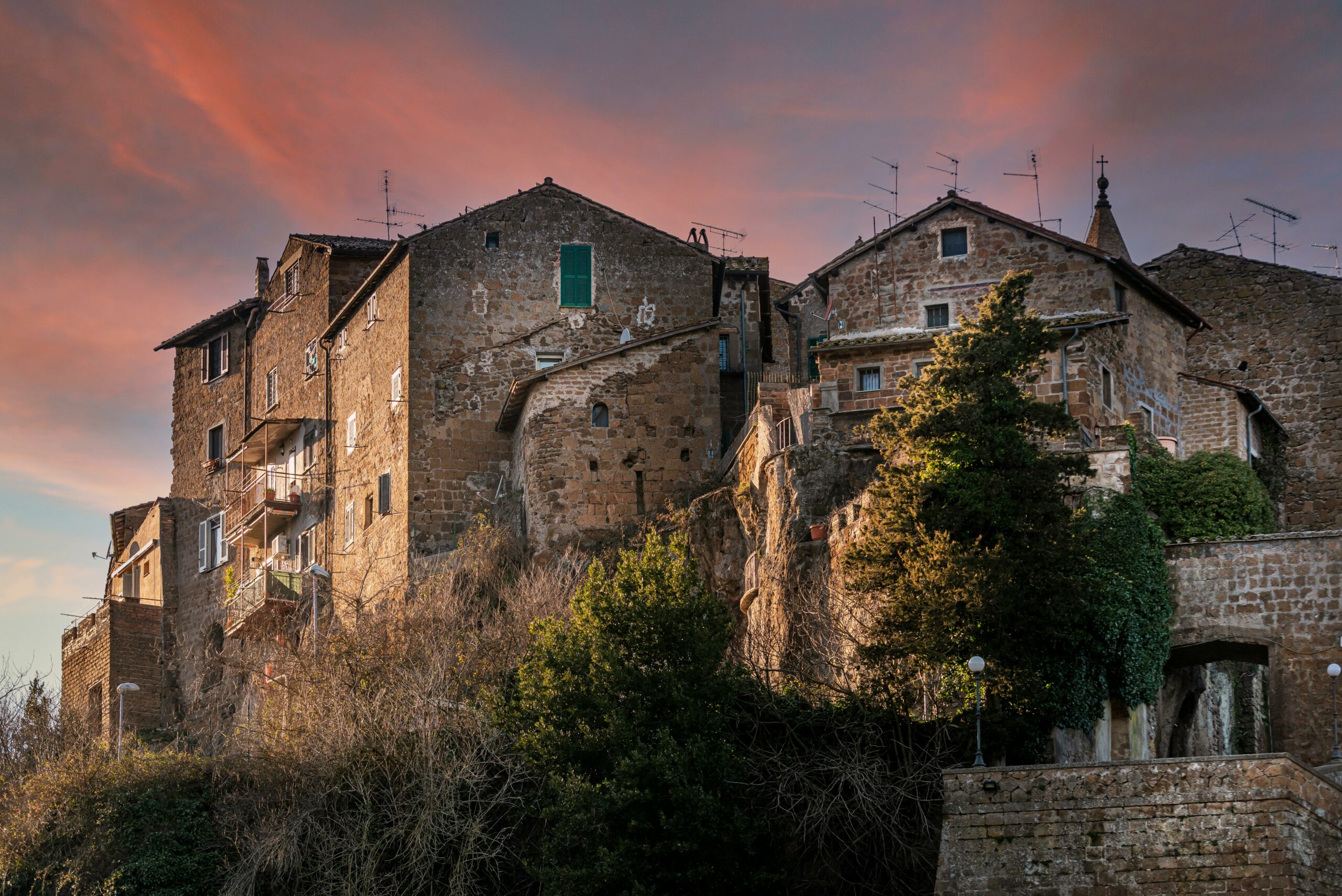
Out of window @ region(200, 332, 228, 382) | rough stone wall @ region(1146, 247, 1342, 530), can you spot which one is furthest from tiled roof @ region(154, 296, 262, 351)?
rough stone wall @ region(1146, 247, 1342, 530)

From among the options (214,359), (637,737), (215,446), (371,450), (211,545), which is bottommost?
(637,737)

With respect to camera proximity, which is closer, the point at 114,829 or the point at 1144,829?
the point at 1144,829

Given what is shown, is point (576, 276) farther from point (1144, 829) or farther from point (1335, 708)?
point (1144, 829)

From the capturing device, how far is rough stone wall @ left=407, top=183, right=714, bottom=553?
4419 centimetres

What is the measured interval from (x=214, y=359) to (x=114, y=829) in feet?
102

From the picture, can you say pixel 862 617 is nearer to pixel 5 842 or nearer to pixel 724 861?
pixel 724 861

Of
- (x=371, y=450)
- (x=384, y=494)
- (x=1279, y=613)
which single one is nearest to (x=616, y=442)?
(x=384, y=494)

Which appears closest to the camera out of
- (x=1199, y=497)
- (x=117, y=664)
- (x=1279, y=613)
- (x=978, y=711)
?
(x=978, y=711)

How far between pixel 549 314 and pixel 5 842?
18935 mm

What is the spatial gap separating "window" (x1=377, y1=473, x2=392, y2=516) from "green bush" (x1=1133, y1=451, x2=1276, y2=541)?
1953cm

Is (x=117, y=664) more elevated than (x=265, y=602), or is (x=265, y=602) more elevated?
(x=265, y=602)

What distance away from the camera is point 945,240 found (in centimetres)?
4091

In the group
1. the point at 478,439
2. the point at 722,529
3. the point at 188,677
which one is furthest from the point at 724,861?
the point at 188,677

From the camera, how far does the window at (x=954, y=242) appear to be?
40688 millimetres
